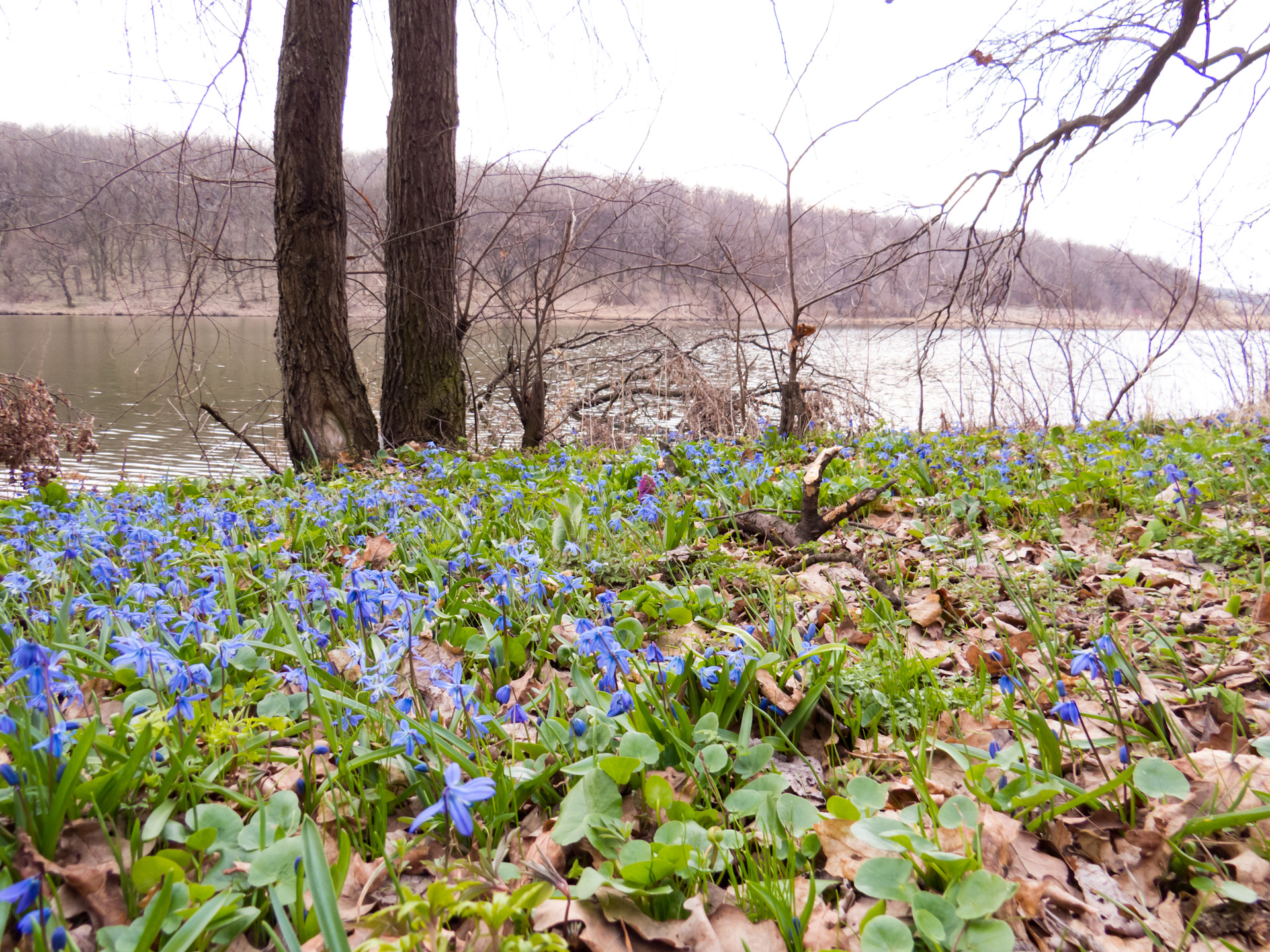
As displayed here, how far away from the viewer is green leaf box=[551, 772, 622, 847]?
3.76 ft

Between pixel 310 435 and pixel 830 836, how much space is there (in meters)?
5.01

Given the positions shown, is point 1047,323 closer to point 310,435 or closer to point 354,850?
point 310,435

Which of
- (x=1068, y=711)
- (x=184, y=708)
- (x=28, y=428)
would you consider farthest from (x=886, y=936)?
(x=28, y=428)

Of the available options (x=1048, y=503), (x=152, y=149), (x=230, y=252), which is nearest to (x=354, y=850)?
(x=1048, y=503)

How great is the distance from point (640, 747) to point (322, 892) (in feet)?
1.93

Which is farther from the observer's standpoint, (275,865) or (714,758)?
(714,758)

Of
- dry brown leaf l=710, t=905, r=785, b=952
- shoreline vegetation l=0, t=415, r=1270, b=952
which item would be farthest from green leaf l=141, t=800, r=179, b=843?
dry brown leaf l=710, t=905, r=785, b=952

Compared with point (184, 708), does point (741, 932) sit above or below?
below

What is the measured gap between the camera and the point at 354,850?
1209 mm

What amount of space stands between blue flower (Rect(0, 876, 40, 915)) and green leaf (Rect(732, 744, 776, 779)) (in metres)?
1.09

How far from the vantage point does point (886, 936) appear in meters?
0.91

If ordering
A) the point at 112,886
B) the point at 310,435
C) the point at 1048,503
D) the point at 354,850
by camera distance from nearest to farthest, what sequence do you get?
the point at 112,886 → the point at 354,850 → the point at 1048,503 → the point at 310,435

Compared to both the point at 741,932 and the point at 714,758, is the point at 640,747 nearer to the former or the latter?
the point at 714,758

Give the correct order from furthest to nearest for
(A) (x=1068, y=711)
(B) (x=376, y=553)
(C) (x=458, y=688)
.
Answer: (B) (x=376, y=553), (C) (x=458, y=688), (A) (x=1068, y=711)
